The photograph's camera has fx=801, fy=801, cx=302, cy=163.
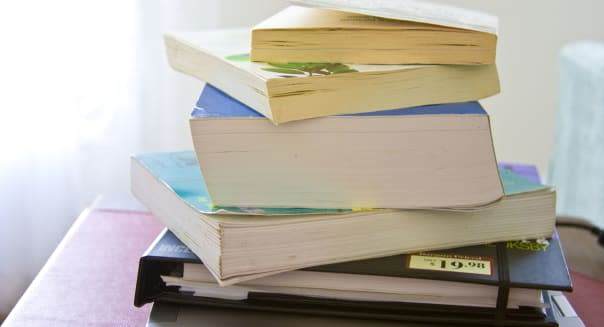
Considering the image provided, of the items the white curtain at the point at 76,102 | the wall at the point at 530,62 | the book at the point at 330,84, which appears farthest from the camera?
the wall at the point at 530,62

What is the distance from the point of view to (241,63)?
60cm

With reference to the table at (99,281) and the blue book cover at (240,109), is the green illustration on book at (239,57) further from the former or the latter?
the table at (99,281)

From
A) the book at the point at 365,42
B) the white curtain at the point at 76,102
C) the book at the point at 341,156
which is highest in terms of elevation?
the book at the point at 365,42

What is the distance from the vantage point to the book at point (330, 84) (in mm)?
548

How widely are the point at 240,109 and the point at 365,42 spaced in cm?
11

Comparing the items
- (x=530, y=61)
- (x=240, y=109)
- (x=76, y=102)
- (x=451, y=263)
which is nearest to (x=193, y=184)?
(x=240, y=109)

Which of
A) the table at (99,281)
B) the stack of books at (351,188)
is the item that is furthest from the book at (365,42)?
the table at (99,281)

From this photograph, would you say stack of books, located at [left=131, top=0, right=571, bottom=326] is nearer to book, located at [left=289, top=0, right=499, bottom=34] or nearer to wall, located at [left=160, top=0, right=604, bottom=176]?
book, located at [left=289, top=0, right=499, bottom=34]

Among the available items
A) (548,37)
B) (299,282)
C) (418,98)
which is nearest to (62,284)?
(299,282)

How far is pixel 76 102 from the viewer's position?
4.86ft

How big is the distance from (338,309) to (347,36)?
206 mm

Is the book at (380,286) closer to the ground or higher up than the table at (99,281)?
higher up

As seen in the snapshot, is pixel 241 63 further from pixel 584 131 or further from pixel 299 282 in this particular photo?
pixel 584 131

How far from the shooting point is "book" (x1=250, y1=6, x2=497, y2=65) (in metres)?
0.59
